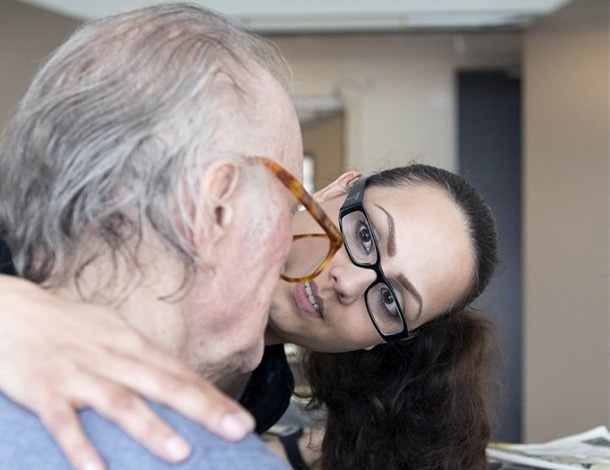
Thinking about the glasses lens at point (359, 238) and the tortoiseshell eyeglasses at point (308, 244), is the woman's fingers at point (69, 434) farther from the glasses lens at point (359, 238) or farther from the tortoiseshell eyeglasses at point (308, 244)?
the glasses lens at point (359, 238)

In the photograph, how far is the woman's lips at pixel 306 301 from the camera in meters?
1.50

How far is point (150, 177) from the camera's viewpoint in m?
0.76

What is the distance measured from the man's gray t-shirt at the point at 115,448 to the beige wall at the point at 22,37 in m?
2.64

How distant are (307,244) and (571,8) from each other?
8.99ft

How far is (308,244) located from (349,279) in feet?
0.90

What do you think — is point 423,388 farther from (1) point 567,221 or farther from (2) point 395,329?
(1) point 567,221

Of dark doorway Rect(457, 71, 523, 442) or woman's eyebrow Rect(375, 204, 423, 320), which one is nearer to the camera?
woman's eyebrow Rect(375, 204, 423, 320)

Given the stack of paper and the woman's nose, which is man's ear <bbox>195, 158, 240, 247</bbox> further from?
the stack of paper

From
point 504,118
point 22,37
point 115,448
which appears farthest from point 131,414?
point 504,118

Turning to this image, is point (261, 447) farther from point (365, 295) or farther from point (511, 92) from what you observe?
point (511, 92)

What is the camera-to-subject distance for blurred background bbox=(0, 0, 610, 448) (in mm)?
3234

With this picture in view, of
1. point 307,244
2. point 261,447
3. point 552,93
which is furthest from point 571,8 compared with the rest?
point 261,447

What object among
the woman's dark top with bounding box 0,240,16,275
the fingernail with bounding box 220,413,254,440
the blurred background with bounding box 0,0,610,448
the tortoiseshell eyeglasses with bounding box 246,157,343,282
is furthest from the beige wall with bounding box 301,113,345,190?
the fingernail with bounding box 220,413,254,440

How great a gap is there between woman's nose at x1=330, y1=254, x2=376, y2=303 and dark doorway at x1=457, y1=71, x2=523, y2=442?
132 inches
